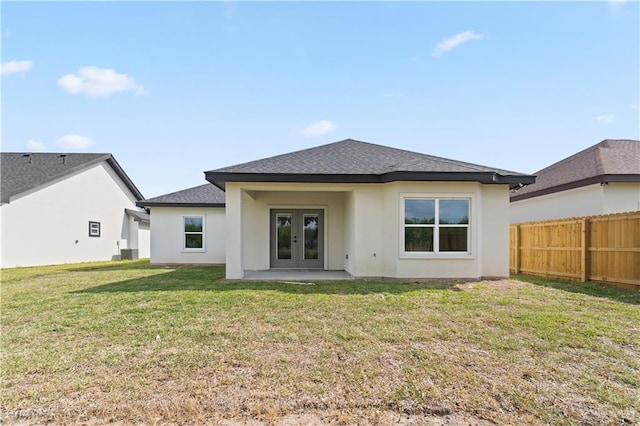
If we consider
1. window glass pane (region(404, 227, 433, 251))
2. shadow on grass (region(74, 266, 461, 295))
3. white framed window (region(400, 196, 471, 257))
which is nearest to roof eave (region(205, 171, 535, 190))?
white framed window (region(400, 196, 471, 257))

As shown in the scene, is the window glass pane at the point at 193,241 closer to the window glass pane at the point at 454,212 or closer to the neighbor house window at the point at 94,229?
the neighbor house window at the point at 94,229

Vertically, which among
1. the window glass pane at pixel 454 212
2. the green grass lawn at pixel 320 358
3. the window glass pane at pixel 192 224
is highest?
the window glass pane at pixel 454 212

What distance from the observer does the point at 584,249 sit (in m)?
10.3

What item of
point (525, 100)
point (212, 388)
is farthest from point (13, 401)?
point (525, 100)

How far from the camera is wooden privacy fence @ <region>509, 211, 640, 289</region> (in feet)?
29.9

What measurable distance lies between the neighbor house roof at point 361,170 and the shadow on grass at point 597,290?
10.1 ft

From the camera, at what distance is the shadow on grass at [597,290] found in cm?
782

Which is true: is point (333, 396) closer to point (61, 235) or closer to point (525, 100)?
point (525, 100)

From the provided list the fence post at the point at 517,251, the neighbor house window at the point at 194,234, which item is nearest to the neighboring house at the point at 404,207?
the fence post at the point at 517,251

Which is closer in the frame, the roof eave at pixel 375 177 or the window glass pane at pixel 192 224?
the roof eave at pixel 375 177

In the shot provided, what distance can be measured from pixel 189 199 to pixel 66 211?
7748mm

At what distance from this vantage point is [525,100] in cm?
1314

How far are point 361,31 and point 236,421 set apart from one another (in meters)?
12.9

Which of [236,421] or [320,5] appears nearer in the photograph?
[236,421]
